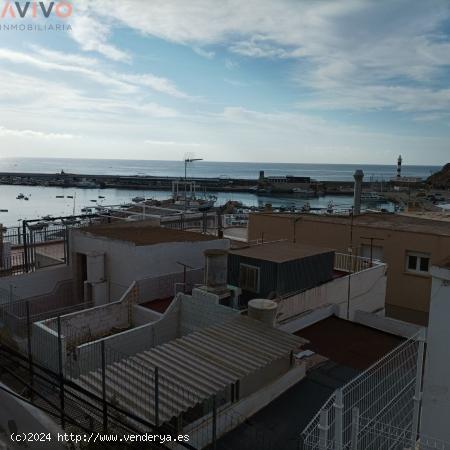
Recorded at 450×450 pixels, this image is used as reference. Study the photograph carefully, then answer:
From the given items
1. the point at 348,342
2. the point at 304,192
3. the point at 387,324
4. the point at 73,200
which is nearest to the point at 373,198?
the point at 304,192

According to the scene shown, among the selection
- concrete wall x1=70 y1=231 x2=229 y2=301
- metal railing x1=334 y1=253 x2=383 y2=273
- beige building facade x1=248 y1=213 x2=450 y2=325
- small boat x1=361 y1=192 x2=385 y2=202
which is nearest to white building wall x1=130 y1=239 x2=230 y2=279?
concrete wall x1=70 y1=231 x2=229 y2=301

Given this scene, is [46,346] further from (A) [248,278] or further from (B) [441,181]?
(B) [441,181]

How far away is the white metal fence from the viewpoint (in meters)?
6.78

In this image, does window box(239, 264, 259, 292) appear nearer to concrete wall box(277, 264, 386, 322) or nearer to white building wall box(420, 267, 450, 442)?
concrete wall box(277, 264, 386, 322)

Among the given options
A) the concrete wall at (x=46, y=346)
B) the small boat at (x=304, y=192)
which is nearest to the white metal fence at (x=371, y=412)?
the concrete wall at (x=46, y=346)

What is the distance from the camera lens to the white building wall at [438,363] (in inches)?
257

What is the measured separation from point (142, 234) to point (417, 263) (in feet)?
41.1

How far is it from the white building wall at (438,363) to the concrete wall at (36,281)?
14.4 metres

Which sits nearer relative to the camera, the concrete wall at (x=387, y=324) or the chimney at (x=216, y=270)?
the chimney at (x=216, y=270)

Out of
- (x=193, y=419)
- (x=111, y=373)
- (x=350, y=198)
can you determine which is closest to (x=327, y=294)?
(x=193, y=419)

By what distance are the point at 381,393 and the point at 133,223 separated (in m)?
14.4

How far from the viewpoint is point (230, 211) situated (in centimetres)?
6175

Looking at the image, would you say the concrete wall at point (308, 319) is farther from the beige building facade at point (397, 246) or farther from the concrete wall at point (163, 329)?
the beige building facade at point (397, 246)

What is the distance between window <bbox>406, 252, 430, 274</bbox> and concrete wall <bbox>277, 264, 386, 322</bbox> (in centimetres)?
403
